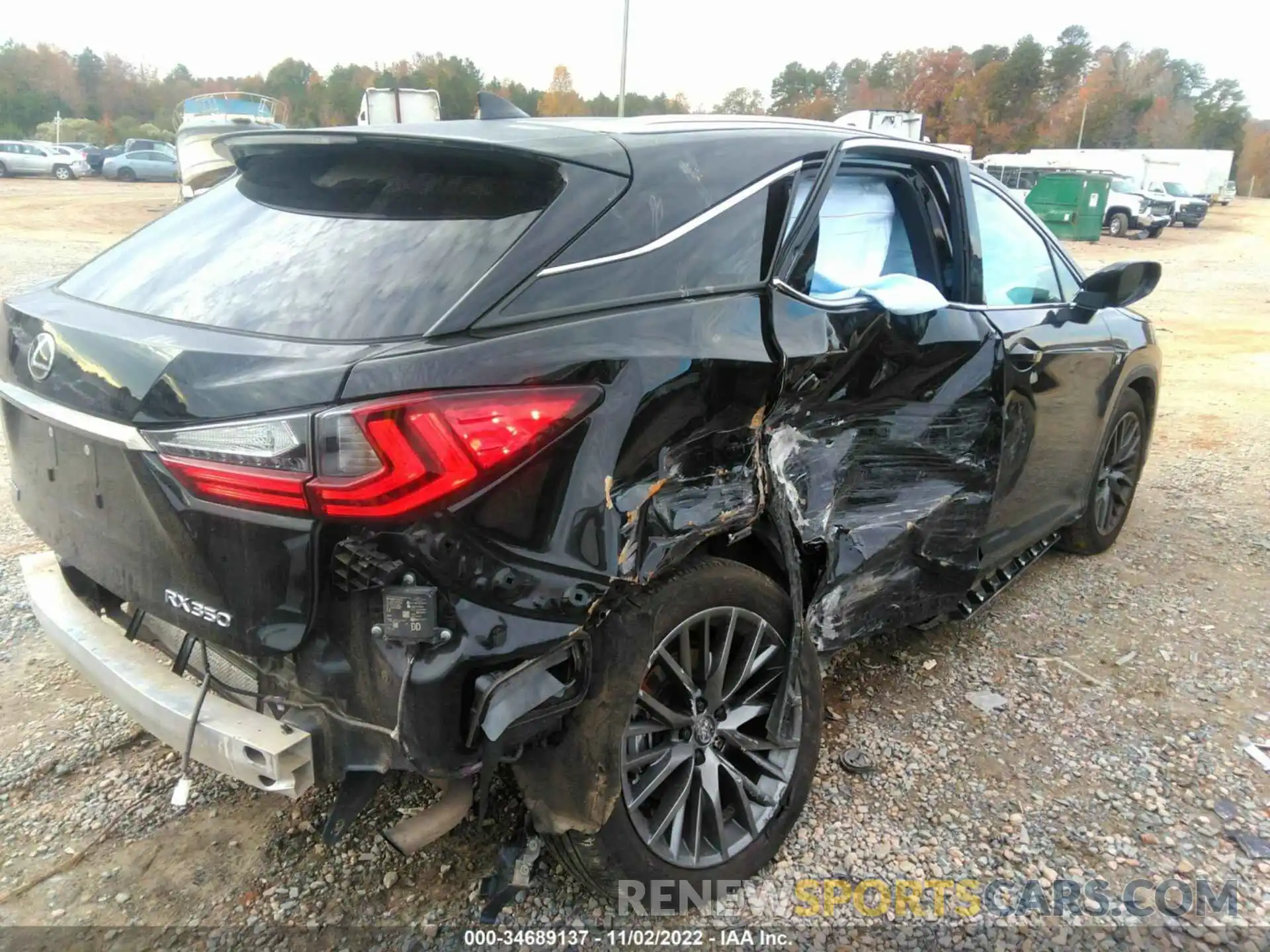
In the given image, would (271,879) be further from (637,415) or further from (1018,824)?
(1018,824)

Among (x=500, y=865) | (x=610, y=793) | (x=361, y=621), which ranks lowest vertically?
(x=500, y=865)

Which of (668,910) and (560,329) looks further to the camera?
(668,910)

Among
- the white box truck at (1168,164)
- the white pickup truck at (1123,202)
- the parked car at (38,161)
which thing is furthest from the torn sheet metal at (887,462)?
the parked car at (38,161)

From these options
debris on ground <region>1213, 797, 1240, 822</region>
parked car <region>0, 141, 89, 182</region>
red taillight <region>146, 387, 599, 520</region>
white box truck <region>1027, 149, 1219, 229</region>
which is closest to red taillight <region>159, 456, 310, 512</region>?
red taillight <region>146, 387, 599, 520</region>

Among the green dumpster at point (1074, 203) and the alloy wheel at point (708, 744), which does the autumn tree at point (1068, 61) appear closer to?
the green dumpster at point (1074, 203)

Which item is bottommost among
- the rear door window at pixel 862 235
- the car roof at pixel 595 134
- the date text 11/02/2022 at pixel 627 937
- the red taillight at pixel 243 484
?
the date text 11/02/2022 at pixel 627 937

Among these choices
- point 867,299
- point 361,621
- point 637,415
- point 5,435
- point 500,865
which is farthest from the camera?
point 867,299

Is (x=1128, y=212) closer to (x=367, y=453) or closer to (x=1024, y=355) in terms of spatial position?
(x=1024, y=355)

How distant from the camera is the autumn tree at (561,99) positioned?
2399 inches

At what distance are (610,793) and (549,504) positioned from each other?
71 centimetres

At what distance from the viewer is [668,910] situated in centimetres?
224

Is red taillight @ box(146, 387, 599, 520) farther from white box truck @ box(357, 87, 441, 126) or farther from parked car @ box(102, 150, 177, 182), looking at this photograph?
parked car @ box(102, 150, 177, 182)

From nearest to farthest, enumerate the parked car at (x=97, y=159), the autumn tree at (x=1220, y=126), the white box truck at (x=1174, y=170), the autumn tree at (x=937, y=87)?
the white box truck at (x=1174, y=170), the parked car at (x=97, y=159), the autumn tree at (x=937, y=87), the autumn tree at (x=1220, y=126)

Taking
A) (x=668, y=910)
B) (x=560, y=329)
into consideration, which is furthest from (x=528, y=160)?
(x=668, y=910)
